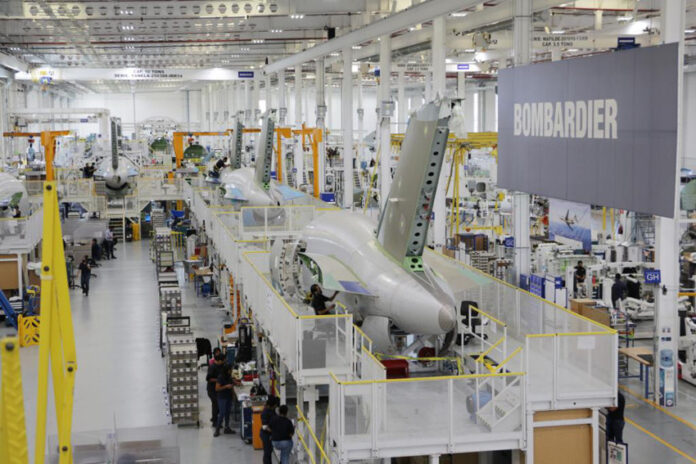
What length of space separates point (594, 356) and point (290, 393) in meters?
8.64

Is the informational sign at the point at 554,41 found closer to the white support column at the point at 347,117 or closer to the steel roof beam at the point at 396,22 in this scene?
the steel roof beam at the point at 396,22

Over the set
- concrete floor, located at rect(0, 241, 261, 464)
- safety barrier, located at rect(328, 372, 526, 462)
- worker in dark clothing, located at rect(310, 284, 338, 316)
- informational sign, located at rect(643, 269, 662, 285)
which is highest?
informational sign, located at rect(643, 269, 662, 285)

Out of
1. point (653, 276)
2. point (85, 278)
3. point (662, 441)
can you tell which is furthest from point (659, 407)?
point (85, 278)

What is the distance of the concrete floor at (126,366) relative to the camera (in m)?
19.2

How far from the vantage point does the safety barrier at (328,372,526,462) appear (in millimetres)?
13305

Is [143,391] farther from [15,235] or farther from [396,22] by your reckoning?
[396,22]

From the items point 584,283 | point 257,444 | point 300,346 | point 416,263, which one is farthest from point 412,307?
point 584,283

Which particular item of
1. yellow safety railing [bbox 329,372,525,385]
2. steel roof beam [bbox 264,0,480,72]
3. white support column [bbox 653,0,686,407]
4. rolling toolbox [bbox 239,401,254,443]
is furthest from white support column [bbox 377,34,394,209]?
yellow safety railing [bbox 329,372,525,385]

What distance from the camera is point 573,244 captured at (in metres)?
37.5

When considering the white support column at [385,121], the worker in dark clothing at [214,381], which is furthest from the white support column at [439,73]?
the worker in dark clothing at [214,381]

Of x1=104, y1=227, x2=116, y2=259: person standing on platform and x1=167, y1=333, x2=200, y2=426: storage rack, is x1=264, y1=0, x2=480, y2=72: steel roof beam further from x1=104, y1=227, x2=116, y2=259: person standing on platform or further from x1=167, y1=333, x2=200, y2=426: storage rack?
x1=104, y1=227, x2=116, y2=259: person standing on platform

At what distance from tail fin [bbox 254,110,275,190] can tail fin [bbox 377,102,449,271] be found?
15948 millimetres

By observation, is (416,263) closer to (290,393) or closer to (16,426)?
(290,393)

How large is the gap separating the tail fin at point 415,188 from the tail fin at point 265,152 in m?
15.9
